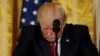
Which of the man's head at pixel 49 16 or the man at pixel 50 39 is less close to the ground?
the man's head at pixel 49 16

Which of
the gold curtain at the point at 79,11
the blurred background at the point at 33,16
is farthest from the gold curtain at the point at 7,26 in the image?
the gold curtain at the point at 79,11

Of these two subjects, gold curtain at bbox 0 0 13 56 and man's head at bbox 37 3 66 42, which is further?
gold curtain at bbox 0 0 13 56

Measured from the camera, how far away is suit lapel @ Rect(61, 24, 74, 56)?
155cm

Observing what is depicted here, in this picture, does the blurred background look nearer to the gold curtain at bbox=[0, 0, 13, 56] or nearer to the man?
the gold curtain at bbox=[0, 0, 13, 56]

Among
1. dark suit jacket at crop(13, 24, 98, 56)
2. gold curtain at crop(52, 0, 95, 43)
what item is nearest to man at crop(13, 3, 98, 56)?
dark suit jacket at crop(13, 24, 98, 56)

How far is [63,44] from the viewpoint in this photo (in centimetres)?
157

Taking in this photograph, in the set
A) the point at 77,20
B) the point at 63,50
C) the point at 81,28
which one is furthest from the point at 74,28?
the point at 77,20

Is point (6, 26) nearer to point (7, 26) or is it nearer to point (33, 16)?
point (7, 26)

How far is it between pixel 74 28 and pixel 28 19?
0.67 meters

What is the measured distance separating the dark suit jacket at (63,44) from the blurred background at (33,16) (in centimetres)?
60

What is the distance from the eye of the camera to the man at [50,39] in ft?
4.87

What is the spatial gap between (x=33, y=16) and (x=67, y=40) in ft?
2.33

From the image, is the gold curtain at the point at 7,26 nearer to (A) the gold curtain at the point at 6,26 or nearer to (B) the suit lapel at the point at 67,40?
(A) the gold curtain at the point at 6,26

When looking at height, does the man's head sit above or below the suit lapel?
above
